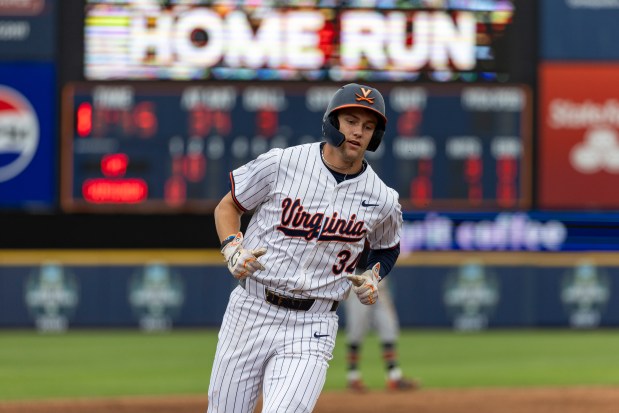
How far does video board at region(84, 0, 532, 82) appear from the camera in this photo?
13773mm

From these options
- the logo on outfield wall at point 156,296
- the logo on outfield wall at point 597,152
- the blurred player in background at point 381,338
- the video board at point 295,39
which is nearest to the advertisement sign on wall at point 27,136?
the video board at point 295,39

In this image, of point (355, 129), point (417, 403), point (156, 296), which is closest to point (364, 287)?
point (355, 129)

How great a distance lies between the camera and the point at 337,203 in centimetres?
428

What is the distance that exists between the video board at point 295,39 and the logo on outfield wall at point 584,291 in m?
2.82

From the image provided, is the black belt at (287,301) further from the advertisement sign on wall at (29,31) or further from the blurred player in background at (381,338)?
the advertisement sign on wall at (29,31)

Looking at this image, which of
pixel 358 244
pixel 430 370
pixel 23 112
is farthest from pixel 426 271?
pixel 358 244

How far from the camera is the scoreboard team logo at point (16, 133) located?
46.8 feet

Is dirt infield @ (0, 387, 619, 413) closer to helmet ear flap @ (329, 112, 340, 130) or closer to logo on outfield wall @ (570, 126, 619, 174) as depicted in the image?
helmet ear flap @ (329, 112, 340, 130)

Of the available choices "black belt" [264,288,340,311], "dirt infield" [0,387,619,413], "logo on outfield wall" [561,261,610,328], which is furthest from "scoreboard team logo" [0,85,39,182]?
"black belt" [264,288,340,311]

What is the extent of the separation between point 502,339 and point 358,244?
10318 millimetres

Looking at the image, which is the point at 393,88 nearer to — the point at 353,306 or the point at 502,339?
the point at 502,339

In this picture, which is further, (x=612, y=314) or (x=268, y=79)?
(x=612, y=314)

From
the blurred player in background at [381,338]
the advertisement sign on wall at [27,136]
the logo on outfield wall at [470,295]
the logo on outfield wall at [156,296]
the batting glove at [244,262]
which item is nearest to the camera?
the batting glove at [244,262]

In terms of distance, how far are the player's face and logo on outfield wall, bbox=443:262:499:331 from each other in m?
11.0
